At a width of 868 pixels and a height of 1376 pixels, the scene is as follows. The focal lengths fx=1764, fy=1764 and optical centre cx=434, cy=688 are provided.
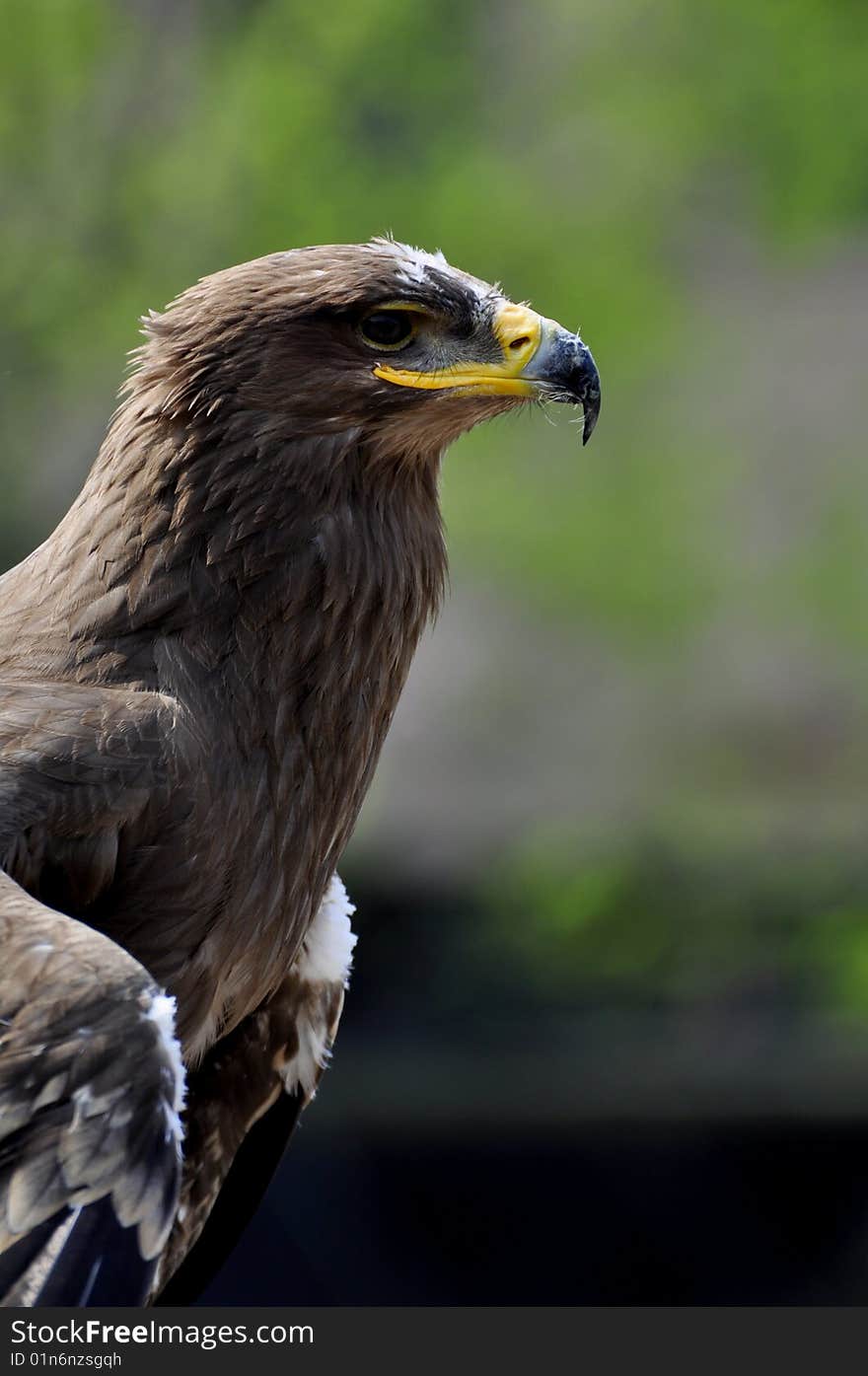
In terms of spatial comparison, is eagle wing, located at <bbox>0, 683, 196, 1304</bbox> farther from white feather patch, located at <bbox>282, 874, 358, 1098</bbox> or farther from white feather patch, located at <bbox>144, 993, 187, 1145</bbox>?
white feather patch, located at <bbox>282, 874, 358, 1098</bbox>

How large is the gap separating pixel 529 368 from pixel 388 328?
28cm

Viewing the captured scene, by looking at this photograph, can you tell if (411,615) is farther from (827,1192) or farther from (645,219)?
(645,219)

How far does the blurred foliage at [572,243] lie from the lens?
980 centimetres

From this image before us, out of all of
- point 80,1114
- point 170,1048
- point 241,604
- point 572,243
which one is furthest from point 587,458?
point 80,1114

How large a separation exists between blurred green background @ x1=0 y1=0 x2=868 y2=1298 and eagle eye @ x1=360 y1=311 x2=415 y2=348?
247 inches

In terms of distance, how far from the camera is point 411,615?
3244 mm

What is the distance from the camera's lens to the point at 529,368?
3.22 m

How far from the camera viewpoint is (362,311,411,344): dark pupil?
3.10 m

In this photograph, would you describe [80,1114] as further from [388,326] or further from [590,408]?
[590,408]

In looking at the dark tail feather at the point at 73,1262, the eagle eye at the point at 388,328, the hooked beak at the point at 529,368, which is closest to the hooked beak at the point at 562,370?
the hooked beak at the point at 529,368

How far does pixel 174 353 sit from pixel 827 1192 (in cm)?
737

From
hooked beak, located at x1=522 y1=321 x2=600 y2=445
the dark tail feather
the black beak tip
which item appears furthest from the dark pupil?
the dark tail feather

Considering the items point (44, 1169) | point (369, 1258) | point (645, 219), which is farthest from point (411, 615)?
point (645, 219)

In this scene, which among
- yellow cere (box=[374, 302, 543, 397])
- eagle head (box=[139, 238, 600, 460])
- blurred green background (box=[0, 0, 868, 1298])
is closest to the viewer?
eagle head (box=[139, 238, 600, 460])
